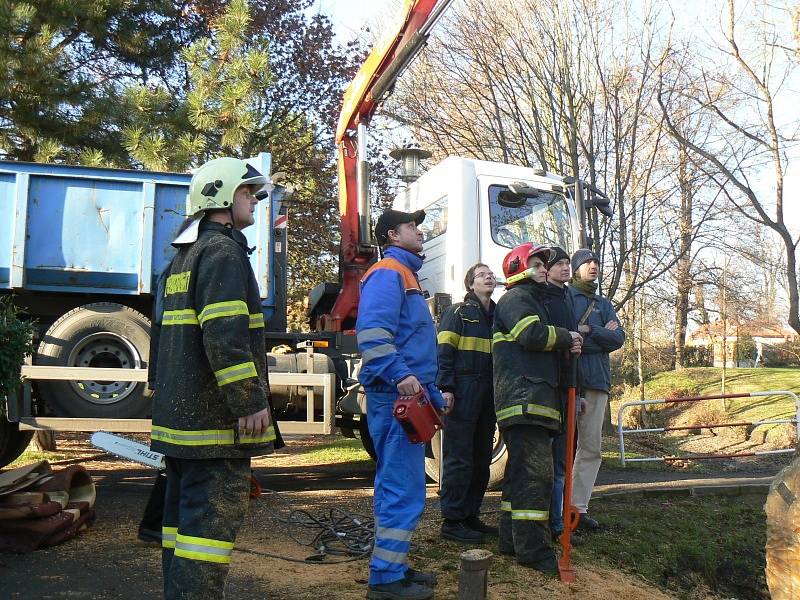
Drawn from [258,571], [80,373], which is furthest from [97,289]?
[258,571]

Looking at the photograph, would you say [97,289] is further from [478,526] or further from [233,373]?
[233,373]

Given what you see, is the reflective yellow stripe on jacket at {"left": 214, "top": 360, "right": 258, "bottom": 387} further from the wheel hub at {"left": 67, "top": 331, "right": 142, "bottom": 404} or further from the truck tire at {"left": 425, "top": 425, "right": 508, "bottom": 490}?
the truck tire at {"left": 425, "top": 425, "right": 508, "bottom": 490}

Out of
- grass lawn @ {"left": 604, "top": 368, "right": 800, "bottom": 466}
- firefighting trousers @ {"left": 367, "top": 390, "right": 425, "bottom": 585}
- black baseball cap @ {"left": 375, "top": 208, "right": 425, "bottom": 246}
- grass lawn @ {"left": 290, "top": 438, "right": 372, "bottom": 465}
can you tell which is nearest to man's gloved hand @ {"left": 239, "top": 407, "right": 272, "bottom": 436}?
firefighting trousers @ {"left": 367, "top": 390, "right": 425, "bottom": 585}

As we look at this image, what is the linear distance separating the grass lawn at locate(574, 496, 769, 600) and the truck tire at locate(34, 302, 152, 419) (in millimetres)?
3917

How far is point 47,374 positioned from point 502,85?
30.3 ft

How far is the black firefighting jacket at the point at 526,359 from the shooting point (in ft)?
15.2

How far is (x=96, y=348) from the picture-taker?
22.5 ft

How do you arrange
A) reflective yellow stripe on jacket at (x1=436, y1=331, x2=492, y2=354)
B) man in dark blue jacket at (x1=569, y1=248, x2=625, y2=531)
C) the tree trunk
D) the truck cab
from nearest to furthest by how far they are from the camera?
reflective yellow stripe on jacket at (x1=436, y1=331, x2=492, y2=354) < man in dark blue jacket at (x1=569, y1=248, x2=625, y2=531) < the truck cab < the tree trunk

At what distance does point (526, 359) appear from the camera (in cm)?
477

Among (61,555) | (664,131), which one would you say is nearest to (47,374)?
(61,555)

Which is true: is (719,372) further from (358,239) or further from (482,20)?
(358,239)

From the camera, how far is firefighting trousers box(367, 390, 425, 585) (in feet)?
13.2

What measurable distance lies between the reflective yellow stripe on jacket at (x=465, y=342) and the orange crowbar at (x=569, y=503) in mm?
757

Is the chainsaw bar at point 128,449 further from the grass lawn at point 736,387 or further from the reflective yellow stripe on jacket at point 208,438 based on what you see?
the grass lawn at point 736,387
